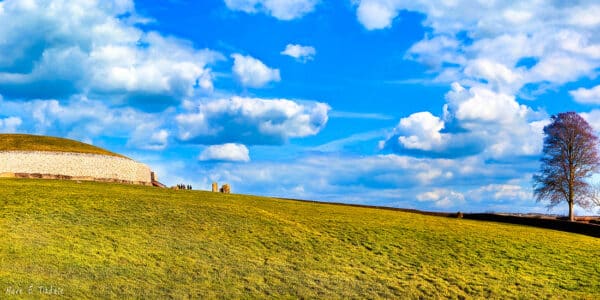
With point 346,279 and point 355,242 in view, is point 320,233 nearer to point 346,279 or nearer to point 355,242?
point 355,242

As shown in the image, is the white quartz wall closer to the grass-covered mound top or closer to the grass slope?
the grass-covered mound top

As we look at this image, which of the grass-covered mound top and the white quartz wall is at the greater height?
the grass-covered mound top

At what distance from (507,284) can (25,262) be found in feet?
66.9

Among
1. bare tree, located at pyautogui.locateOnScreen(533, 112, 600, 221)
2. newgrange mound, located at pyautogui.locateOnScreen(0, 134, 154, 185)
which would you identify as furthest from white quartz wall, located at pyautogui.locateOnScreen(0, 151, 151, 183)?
bare tree, located at pyautogui.locateOnScreen(533, 112, 600, 221)

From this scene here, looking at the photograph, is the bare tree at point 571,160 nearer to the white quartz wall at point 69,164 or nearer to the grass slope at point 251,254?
the grass slope at point 251,254

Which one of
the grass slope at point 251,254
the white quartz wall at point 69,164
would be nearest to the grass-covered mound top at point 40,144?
the white quartz wall at point 69,164

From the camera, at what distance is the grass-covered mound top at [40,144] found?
53.2m

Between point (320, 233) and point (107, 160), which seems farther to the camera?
point (107, 160)

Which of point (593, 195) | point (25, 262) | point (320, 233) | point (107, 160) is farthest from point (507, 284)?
point (107, 160)

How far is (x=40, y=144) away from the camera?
56.2m

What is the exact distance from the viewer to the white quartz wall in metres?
50.7

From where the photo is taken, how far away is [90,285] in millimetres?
19078

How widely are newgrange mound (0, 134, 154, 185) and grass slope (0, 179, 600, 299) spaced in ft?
58.2

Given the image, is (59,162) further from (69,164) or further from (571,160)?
(571,160)
